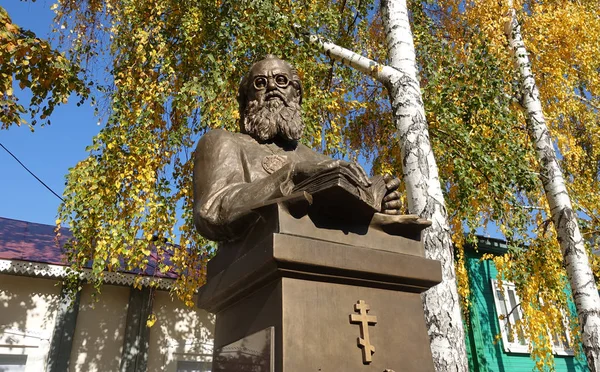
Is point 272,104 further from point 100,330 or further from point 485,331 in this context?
point 485,331

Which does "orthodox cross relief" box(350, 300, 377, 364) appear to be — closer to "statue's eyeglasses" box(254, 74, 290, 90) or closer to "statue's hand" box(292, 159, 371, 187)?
"statue's hand" box(292, 159, 371, 187)

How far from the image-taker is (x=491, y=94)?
21.0 feet

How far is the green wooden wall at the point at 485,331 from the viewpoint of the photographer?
1013 centimetres

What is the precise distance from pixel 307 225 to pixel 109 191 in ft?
15.7

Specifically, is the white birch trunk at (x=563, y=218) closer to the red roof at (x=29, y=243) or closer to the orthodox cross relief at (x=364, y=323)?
the orthodox cross relief at (x=364, y=323)

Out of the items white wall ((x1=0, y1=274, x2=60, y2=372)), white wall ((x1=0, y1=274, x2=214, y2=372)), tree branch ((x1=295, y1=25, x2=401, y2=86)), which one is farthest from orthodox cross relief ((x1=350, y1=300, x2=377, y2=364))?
white wall ((x1=0, y1=274, x2=60, y2=372))

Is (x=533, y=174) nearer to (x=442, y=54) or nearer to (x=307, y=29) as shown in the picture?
(x=442, y=54)

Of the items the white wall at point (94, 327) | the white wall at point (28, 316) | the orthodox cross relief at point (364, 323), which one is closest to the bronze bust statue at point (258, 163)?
the orthodox cross relief at point (364, 323)

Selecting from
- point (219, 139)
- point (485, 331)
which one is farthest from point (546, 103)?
point (219, 139)

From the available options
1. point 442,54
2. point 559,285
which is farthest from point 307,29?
point 559,285

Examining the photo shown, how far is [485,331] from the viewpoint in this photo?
10.4m

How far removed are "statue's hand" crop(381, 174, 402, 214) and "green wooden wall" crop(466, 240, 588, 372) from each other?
8.95 m

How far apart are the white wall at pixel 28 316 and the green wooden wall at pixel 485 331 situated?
26.0ft

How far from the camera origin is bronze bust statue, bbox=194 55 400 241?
1.90 meters
